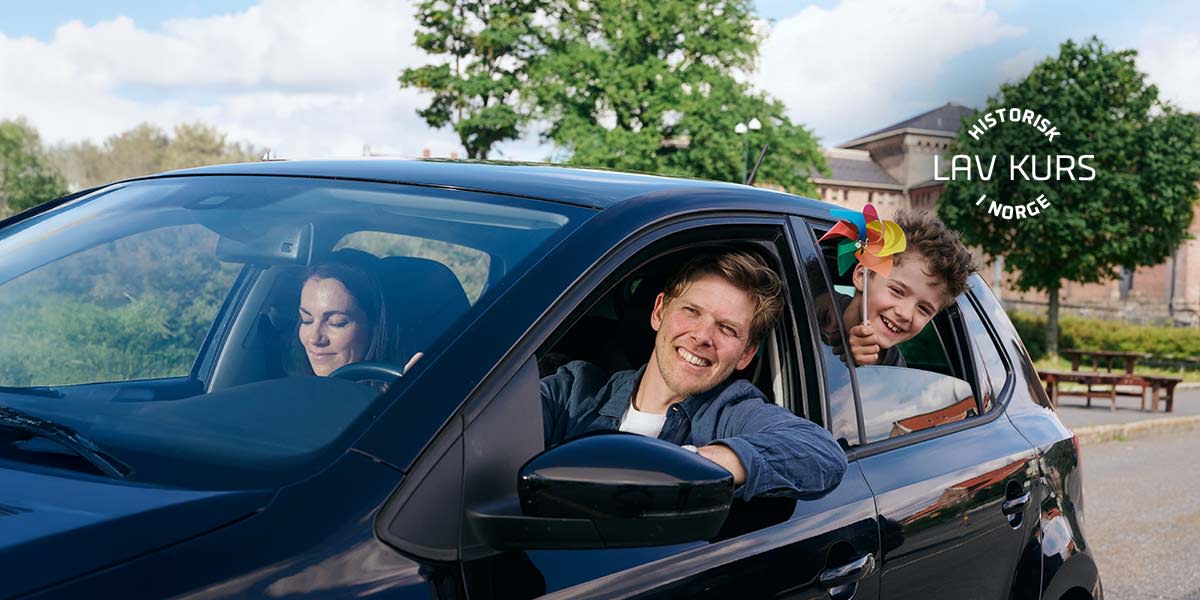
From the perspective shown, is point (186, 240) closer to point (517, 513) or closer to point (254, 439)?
point (254, 439)

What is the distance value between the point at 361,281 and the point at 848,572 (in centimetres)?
109

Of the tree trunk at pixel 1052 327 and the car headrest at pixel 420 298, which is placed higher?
the car headrest at pixel 420 298

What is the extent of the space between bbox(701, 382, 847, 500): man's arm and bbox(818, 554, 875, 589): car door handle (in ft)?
0.52

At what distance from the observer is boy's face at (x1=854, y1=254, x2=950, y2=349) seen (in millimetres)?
3400

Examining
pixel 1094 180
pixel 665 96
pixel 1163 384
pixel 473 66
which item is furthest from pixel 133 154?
pixel 1163 384

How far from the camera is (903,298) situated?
11.6 ft

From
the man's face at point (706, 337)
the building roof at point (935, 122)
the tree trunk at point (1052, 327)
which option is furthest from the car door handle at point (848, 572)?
the building roof at point (935, 122)

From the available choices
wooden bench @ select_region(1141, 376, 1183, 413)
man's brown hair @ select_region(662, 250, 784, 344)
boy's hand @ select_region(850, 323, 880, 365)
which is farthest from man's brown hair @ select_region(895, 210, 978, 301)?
wooden bench @ select_region(1141, 376, 1183, 413)

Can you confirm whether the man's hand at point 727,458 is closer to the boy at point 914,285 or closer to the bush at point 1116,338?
the boy at point 914,285

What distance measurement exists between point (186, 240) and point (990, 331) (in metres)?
2.31

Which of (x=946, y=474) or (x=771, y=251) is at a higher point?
(x=771, y=251)

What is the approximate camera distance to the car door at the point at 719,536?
1834 millimetres

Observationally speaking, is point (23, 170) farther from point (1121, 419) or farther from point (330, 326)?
point (330, 326)

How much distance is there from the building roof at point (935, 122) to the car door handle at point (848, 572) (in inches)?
4140
